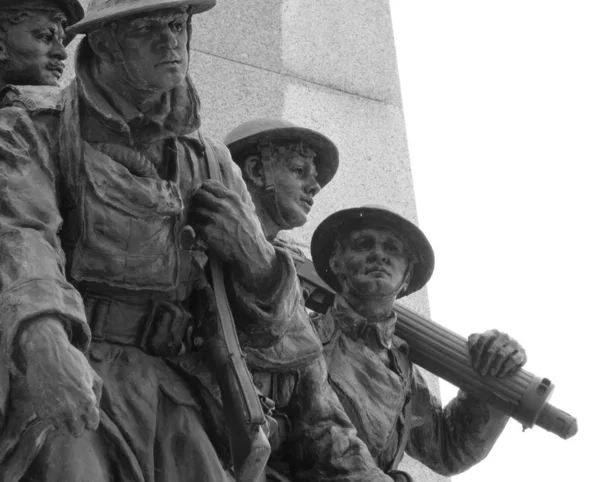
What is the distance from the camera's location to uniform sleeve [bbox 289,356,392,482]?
20.6ft

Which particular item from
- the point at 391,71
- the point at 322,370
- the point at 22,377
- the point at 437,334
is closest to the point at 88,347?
the point at 22,377

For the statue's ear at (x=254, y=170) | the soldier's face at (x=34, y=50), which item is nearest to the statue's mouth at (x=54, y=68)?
the soldier's face at (x=34, y=50)

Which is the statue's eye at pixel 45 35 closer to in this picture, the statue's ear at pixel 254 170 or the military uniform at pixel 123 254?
the statue's ear at pixel 254 170

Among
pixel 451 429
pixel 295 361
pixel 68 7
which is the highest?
pixel 68 7

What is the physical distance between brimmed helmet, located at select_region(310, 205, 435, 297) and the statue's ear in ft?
1.46

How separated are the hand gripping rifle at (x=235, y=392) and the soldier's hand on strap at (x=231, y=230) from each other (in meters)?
0.08

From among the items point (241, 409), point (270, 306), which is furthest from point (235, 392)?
point (270, 306)

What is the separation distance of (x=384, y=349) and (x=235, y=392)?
184cm

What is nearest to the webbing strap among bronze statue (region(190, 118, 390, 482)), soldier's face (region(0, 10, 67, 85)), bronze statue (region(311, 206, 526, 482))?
bronze statue (region(190, 118, 390, 482))

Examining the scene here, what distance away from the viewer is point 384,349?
705cm

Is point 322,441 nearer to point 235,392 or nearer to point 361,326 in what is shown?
point 361,326

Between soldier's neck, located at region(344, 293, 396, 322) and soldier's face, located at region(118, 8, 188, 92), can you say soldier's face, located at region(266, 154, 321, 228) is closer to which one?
soldier's neck, located at region(344, 293, 396, 322)

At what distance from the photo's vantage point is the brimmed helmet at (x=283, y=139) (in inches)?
267

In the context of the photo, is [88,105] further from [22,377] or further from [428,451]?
[428,451]
